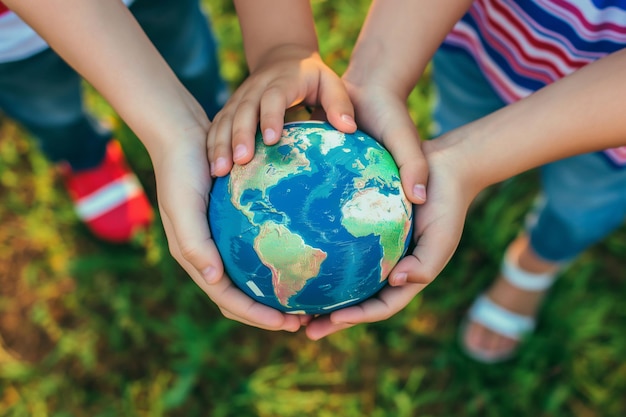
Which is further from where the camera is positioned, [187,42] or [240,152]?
[187,42]

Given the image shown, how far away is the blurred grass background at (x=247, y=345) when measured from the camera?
2.40m

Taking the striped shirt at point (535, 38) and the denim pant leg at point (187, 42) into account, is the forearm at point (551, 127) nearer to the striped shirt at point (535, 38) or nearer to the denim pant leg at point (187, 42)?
the striped shirt at point (535, 38)

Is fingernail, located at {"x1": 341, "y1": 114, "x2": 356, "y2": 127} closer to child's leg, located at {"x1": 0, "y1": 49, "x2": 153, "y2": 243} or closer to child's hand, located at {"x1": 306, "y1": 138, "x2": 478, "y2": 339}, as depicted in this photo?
child's hand, located at {"x1": 306, "y1": 138, "x2": 478, "y2": 339}

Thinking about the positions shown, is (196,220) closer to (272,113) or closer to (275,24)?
(272,113)

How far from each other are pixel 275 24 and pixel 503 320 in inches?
61.4

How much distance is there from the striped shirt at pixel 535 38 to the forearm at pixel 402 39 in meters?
0.18

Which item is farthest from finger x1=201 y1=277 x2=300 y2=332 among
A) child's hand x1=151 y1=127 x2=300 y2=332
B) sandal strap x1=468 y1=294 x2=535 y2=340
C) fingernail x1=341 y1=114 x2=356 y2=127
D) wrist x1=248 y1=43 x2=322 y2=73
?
sandal strap x1=468 y1=294 x2=535 y2=340

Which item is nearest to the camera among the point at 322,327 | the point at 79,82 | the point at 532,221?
the point at 322,327

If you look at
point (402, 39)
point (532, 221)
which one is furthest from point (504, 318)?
point (402, 39)

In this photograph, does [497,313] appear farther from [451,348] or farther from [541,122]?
[541,122]

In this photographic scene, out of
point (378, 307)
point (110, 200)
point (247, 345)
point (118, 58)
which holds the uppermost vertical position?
point (118, 58)

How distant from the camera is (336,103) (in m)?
1.51

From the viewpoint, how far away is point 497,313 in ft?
8.19

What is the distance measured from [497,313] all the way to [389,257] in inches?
49.3
